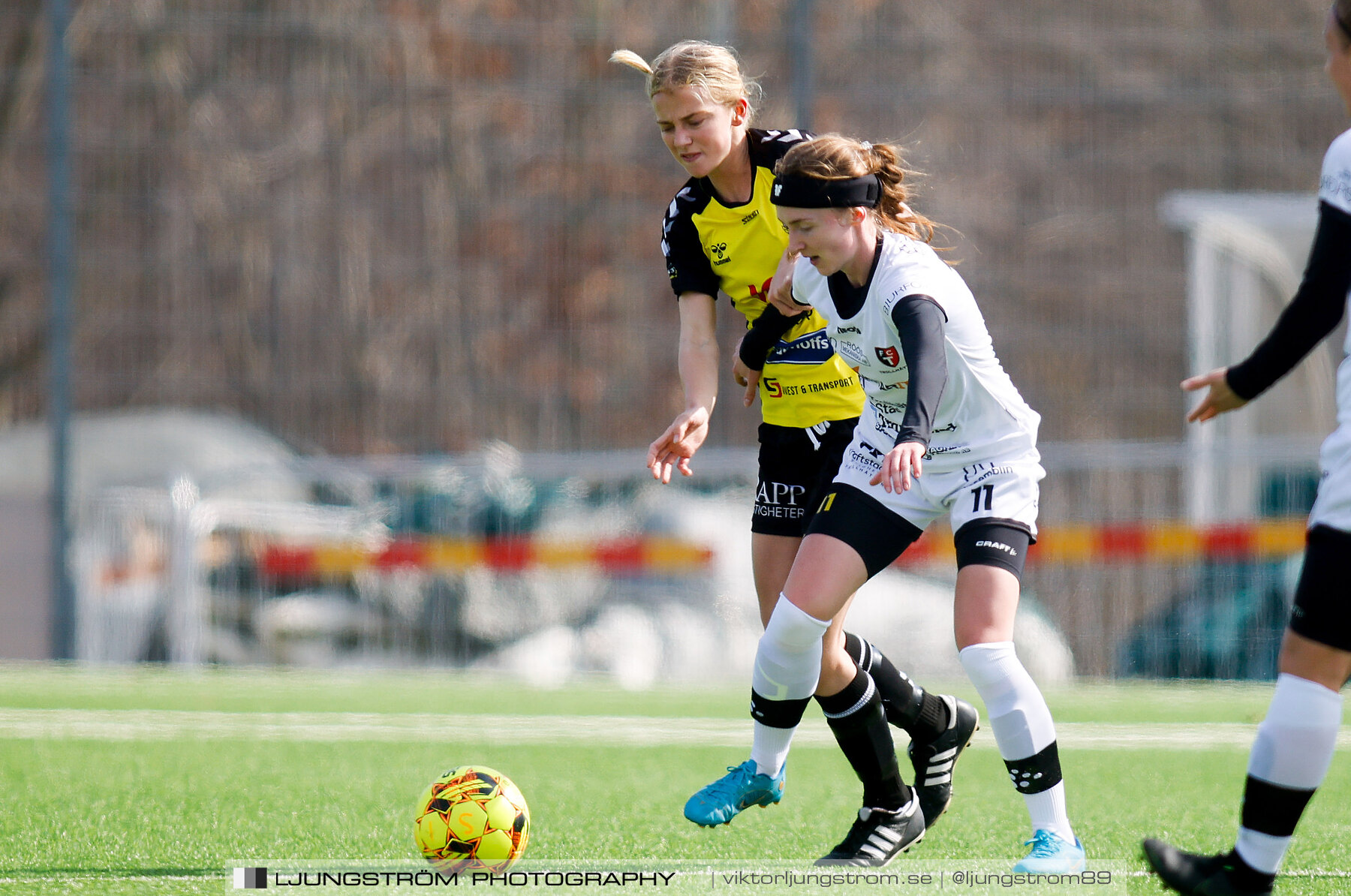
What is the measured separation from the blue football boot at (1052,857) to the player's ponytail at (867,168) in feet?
4.88

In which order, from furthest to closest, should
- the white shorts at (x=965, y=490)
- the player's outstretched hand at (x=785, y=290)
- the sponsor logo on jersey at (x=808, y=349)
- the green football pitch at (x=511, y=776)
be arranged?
1. the sponsor logo on jersey at (x=808, y=349)
2. the player's outstretched hand at (x=785, y=290)
3. the green football pitch at (x=511, y=776)
4. the white shorts at (x=965, y=490)

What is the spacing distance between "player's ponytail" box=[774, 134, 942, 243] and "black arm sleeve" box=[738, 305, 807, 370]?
44cm

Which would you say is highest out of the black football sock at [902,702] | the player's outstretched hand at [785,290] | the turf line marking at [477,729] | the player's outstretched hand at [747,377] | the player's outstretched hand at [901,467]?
the player's outstretched hand at [785,290]

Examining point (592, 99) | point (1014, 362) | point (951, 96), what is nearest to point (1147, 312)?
point (1014, 362)

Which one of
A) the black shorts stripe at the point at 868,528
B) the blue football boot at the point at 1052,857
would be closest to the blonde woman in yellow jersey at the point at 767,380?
the black shorts stripe at the point at 868,528

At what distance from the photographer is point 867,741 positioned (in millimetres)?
4414

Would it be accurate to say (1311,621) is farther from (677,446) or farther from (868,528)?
(677,446)

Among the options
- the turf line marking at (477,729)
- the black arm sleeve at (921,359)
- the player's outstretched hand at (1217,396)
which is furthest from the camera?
the turf line marking at (477,729)

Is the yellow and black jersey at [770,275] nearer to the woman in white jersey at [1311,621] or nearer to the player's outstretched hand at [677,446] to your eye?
the player's outstretched hand at [677,446]

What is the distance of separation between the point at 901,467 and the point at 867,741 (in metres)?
1.11

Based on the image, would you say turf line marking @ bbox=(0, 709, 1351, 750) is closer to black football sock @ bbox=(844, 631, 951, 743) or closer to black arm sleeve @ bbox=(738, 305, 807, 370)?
black football sock @ bbox=(844, 631, 951, 743)

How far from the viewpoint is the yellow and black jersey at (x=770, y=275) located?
→ 4520 millimetres

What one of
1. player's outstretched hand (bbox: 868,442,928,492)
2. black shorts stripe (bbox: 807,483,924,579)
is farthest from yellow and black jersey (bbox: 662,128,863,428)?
player's outstretched hand (bbox: 868,442,928,492)

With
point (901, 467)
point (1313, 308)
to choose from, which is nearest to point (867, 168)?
point (901, 467)
